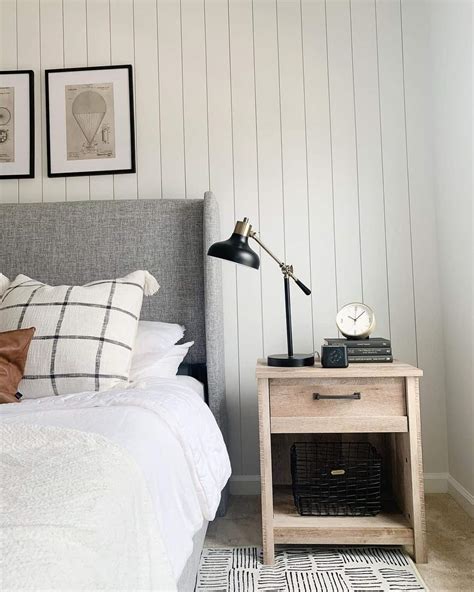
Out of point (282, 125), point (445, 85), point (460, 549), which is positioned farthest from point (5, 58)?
point (460, 549)

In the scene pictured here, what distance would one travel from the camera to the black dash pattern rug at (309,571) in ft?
4.94

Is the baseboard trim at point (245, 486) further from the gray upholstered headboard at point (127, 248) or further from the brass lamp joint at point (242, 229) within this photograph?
the brass lamp joint at point (242, 229)

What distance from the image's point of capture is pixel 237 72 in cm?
237

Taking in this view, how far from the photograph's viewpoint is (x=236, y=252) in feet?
5.66

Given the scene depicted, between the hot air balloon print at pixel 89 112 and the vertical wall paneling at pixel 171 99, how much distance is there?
0.28 metres

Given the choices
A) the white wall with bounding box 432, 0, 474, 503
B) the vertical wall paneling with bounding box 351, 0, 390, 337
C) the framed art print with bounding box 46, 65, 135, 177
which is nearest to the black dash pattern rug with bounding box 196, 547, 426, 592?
the white wall with bounding box 432, 0, 474, 503

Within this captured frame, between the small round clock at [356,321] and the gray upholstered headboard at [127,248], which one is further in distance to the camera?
the gray upholstered headboard at [127,248]

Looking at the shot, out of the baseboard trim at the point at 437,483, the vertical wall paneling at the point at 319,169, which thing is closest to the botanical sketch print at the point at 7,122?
the vertical wall paneling at the point at 319,169

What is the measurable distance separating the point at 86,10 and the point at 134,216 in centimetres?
104

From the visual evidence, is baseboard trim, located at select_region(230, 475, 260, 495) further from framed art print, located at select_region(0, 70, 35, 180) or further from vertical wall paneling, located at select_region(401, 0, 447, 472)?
framed art print, located at select_region(0, 70, 35, 180)

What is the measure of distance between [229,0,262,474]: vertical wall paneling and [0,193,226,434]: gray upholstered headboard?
17cm

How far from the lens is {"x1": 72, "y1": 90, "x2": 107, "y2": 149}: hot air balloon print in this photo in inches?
93.7

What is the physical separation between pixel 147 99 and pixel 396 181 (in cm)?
118

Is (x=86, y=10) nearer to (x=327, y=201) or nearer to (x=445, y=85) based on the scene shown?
(x=327, y=201)
